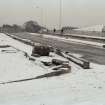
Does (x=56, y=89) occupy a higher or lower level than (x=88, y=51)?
higher

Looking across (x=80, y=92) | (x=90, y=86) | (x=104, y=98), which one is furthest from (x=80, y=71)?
(x=104, y=98)

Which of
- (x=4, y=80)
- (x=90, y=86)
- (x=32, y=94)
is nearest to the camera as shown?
(x=32, y=94)

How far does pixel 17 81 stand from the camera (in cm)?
1021

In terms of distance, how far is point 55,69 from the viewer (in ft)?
39.2

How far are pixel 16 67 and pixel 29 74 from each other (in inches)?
76.4

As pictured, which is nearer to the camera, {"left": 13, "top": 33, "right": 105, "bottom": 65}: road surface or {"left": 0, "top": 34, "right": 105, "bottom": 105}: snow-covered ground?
{"left": 0, "top": 34, "right": 105, "bottom": 105}: snow-covered ground

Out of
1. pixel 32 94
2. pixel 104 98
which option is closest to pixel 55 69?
pixel 32 94

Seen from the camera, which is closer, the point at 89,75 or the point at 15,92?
the point at 15,92

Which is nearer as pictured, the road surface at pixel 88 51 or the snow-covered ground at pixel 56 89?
the snow-covered ground at pixel 56 89

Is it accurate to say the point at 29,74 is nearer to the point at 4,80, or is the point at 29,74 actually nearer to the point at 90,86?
the point at 4,80

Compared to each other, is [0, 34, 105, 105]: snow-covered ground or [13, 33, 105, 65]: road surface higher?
[0, 34, 105, 105]: snow-covered ground

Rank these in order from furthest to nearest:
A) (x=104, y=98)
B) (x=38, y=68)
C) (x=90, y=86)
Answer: (x=38, y=68) < (x=90, y=86) < (x=104, y=98)

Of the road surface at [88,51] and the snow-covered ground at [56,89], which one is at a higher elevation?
the snow-covered ground at [56,89]

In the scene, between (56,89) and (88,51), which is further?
(88,51)
